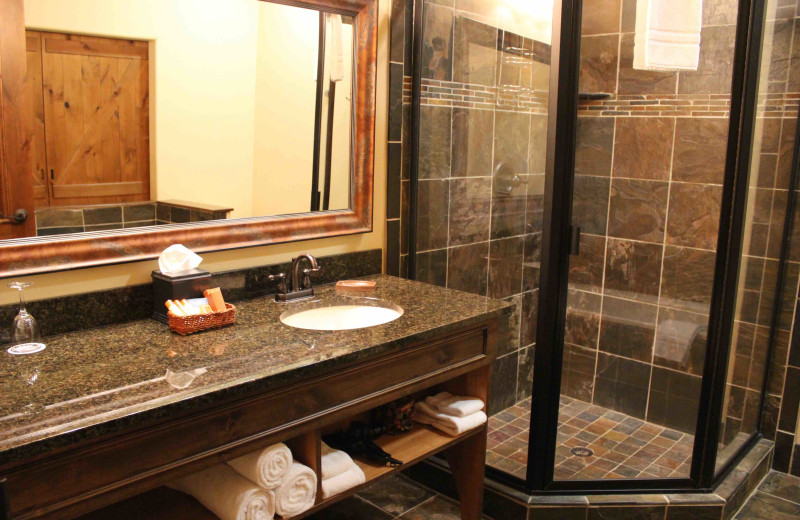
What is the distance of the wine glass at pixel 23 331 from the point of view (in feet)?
5.31

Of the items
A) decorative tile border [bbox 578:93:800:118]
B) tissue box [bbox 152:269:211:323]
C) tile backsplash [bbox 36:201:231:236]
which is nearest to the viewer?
tile backsplash [bbox 36:201:231:236]

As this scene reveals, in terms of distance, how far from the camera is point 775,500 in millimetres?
2697

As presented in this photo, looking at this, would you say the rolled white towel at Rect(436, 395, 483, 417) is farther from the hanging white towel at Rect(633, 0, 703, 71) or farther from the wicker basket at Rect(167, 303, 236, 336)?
the hanging white towel at Rect(633, 0, 703, 71)

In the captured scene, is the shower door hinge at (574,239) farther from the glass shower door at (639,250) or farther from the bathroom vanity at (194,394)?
the bathroom vanity at (194,394)

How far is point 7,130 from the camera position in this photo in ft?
5.33

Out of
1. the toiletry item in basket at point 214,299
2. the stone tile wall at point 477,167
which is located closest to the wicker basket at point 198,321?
the toiletry item in basket at point 214,299

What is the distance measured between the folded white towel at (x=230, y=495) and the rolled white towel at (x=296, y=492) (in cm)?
3

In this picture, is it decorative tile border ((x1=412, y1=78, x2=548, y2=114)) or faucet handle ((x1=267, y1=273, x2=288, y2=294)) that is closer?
faucet handle ((x1=267, y1=273, x2=288, y2=294))

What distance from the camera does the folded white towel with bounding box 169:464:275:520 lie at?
5.08 feet

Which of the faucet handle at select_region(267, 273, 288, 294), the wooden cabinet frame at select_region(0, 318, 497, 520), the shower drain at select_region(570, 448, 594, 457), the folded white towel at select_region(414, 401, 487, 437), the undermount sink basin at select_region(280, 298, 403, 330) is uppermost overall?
the faucet handle at select_region(267, 273, 288, 294)

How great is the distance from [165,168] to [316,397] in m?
0.79

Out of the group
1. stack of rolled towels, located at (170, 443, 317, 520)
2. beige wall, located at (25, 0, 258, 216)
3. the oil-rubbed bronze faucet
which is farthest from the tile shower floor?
beige wall, located at (25, 0, 258, 216)

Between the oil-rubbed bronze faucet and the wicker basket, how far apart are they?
30cm

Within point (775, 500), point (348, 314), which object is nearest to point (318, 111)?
point (348, 314)
